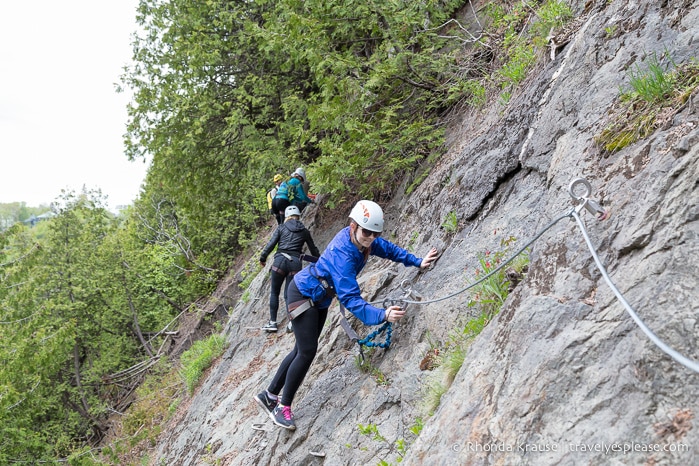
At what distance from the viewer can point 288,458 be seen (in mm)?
5402

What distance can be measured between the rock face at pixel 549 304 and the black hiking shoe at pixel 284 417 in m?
0.12

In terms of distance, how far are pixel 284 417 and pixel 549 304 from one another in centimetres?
351

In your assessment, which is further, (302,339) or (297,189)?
(297,189)

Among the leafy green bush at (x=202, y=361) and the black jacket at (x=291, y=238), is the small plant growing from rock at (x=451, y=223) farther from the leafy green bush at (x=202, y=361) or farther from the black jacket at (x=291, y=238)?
the leafy green bush at (x=202, y=361)

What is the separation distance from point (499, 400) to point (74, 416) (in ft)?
69.3

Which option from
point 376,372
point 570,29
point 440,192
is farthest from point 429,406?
point 570,29

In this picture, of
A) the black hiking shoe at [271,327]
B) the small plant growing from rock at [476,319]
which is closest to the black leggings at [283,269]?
the black hiking shoe at [271,327]

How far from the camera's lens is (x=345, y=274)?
4.73 metres

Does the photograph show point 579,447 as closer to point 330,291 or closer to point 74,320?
point 330,291

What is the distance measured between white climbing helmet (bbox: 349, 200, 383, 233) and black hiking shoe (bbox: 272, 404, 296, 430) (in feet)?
7.42

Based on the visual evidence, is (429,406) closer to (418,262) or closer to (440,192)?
(418,262)

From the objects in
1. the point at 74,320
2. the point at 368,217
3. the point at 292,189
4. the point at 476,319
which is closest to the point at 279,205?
the point at 292,189

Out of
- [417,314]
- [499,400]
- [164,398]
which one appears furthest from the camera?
[164,398]

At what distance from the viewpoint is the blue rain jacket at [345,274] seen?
4605 mm
